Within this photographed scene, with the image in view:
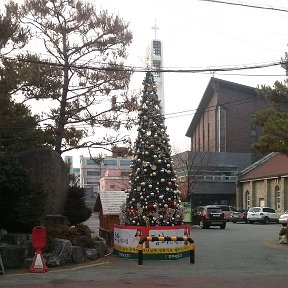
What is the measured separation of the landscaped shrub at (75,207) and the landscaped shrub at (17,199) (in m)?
2.91

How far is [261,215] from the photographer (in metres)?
50.3

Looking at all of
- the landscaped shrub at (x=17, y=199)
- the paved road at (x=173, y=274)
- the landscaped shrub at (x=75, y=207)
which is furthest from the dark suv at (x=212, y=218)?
the landscaped shrub at (x=17, y=199)

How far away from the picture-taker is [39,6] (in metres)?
25.0

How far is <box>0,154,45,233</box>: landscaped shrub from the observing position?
15.6 m

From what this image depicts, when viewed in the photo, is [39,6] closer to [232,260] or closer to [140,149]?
[140,149]

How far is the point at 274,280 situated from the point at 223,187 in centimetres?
5867

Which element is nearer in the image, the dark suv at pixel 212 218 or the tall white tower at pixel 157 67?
the tall white tower at pixel 157 67

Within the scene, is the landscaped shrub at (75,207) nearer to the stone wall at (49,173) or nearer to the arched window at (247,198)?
the stone wall at (49,173)

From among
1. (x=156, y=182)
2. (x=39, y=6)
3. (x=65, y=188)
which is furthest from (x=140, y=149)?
(x=39, y=6)

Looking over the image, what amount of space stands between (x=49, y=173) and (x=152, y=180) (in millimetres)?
3446

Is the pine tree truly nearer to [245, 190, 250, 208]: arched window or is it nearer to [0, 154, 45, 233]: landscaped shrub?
[0, 154, 45, 233]: landscaped shrub

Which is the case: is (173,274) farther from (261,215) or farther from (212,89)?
(212,89)

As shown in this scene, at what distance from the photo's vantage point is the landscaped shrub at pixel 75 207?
19.2 m

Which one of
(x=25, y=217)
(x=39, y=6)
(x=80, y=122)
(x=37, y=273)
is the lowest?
(x=37, y=273)
